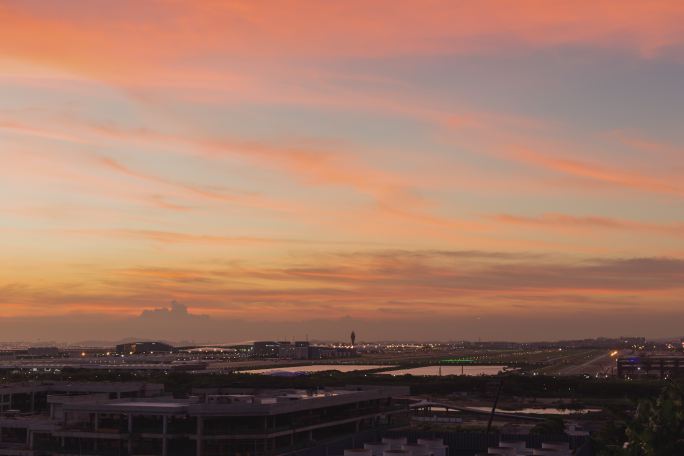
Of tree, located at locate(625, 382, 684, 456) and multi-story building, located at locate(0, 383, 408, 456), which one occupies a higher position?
tree, located at locate(625, 382, 684, 456)

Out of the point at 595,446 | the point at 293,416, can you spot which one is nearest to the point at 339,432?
the point at 293,416

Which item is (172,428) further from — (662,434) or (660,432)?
(662,434)

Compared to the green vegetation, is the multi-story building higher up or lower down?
lower down

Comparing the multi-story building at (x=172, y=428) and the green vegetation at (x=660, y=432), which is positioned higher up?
the green vegetation at (x=660, y=432)

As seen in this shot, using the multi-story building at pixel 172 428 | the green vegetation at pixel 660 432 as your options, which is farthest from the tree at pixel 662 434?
the multi-story building at pixel 172 428

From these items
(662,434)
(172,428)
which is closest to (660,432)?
(662,434)

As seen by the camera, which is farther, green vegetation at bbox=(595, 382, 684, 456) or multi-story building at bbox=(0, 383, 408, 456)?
multi-story building at bbox=(0, 383, 408, 456)

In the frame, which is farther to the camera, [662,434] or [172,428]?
[172,428]

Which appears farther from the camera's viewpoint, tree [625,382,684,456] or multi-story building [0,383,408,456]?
multi-story building [0,383,408,456]

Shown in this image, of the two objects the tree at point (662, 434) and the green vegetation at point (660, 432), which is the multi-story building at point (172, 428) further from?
the tree at point (662, 434)

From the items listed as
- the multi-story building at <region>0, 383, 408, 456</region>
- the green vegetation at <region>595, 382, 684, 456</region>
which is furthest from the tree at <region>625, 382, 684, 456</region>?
the multi-story building at <region>0, 383, 408, 456</region>

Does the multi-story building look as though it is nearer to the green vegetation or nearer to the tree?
the green vegetation
